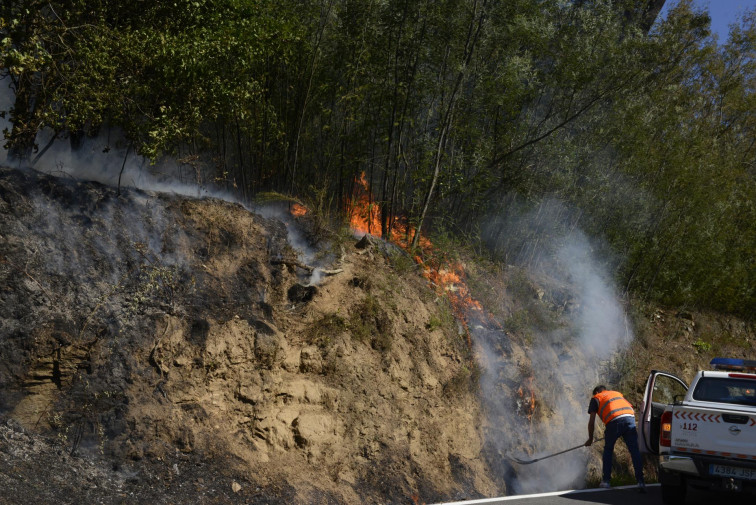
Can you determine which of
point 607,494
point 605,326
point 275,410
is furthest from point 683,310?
point 275,410

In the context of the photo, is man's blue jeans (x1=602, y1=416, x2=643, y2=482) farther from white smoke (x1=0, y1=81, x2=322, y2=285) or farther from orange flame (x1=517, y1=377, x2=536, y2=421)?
white smoke (x1=0, y1=81, x2=322, y2=285)

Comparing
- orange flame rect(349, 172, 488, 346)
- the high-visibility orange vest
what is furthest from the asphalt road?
orange flame rect(349, 172, 488, 346)

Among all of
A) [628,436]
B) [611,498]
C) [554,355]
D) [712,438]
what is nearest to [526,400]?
[628,436]

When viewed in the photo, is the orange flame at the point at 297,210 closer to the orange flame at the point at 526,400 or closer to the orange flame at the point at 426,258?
the orange flame at the point at 426,258

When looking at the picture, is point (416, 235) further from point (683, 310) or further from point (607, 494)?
point (683, 310)

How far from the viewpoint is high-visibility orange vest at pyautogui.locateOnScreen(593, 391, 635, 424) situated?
415 inches

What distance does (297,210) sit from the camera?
39.1 feet

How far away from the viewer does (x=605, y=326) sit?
57.7 ft

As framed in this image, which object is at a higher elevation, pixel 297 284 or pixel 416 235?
pixel 416 235

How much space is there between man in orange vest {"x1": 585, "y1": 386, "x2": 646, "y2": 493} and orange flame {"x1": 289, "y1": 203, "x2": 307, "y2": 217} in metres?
5.69

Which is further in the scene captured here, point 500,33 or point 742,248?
point 742,248

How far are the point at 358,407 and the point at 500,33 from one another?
902 centimetres

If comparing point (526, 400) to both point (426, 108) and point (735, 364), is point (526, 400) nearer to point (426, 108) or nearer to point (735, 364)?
point (735, 364)

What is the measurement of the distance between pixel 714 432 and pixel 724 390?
1182mm
